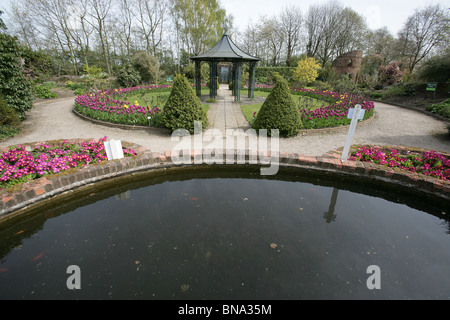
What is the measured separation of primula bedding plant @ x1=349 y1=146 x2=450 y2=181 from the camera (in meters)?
4.15

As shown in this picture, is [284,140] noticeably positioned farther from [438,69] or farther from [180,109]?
[438,69]

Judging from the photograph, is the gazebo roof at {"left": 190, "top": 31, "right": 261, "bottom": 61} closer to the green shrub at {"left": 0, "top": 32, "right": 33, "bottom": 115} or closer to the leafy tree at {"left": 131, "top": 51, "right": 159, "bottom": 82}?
the green shrub at {"left": 0, "top": 32, "right": 33, "bottom": 115}

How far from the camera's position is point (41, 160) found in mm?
3875

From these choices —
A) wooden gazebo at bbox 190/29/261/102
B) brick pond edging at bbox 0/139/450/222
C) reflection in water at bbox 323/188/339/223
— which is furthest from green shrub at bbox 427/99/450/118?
reflection in water at bbox 323/188/339/223

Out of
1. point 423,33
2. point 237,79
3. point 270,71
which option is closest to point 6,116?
point 237,79

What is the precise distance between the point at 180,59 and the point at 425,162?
38.2 m

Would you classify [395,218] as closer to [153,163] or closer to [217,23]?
[153,163]

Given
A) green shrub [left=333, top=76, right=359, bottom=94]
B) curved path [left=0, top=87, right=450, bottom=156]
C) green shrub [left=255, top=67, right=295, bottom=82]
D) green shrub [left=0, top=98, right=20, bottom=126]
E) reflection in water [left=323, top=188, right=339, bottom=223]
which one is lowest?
reflection in water [left=323, top=188, right=339, bottom=223]

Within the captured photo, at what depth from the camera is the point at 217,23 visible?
3209 centimetres

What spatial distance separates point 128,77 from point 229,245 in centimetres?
2055

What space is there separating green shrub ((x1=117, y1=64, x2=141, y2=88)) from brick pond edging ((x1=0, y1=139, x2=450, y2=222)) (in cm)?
1683

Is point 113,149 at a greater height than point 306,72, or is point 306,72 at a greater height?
point 306,72

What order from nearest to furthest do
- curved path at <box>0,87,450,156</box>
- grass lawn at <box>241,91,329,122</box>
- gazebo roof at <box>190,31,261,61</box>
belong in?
curved path at <box>0,87,450,156</box>
grass lawn at <box>241,91,329,122</box>
gazebo roof at <box>190,31,261,61</box>

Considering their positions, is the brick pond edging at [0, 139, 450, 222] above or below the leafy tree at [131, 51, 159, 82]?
below
